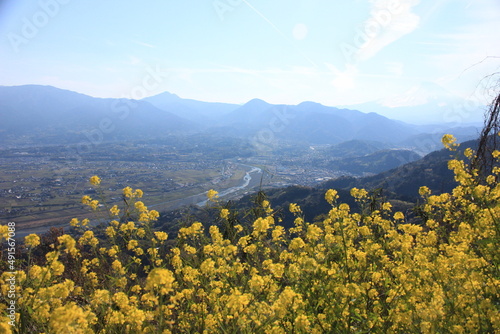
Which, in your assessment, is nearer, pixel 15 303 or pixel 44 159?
pixel 15 303

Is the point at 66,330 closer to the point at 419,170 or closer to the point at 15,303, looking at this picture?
the point at 15,303

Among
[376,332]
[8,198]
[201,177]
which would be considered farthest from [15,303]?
[201,177]

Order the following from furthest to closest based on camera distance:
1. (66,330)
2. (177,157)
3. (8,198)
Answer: (177,157), (8,198), (66,330)

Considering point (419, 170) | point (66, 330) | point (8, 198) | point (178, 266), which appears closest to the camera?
point (66, 330)

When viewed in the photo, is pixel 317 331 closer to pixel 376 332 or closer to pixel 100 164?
pixel 376 332

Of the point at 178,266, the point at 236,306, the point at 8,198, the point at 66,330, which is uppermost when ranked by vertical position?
the point at 66,330

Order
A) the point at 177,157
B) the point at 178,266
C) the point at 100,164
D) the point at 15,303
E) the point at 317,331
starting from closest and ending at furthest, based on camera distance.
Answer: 1. the point at 317,331
2. the point at 15,303
3. the point at 178,266
4. the point at 100,164
5. the point at 177,157

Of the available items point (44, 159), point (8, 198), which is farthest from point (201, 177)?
point (44, 159)

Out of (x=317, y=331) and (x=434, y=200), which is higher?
(x=434, y=200)

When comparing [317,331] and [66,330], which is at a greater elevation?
[66,330]
